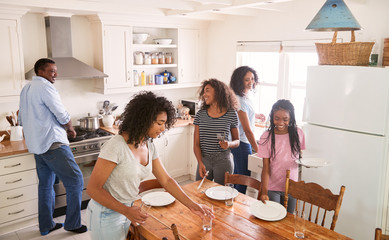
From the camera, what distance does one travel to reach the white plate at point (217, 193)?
2.44m

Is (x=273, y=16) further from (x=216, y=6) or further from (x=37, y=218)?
(x=37, y=218)

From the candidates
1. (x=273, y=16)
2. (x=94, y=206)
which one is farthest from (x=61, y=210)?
(x=273, y=16)

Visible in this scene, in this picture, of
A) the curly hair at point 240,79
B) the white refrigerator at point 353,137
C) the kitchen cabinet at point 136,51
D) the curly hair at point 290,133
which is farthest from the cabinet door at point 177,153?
the curly hair at point 290,133

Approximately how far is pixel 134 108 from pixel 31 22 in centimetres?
264

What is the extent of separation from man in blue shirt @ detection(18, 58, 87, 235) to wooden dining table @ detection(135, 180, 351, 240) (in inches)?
53.7

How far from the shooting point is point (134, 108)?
1.93 meters

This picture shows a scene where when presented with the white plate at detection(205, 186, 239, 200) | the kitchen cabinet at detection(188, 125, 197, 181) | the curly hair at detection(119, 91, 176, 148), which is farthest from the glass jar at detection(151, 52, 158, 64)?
the curly hair at detection(119, 91, 176, 148)

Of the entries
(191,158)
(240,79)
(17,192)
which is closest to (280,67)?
(240,79)

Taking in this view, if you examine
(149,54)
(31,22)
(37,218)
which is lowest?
(37,218)

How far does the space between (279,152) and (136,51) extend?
2.75 m

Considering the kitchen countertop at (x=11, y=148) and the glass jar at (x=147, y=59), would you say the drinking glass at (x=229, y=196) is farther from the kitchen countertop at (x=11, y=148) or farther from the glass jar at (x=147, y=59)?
the glass jar at (x=147, y=59)

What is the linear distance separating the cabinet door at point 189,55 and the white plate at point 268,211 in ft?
9.78

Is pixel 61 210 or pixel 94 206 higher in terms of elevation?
pixel 94 206

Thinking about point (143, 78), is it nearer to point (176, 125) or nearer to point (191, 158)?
point (176, 125)
